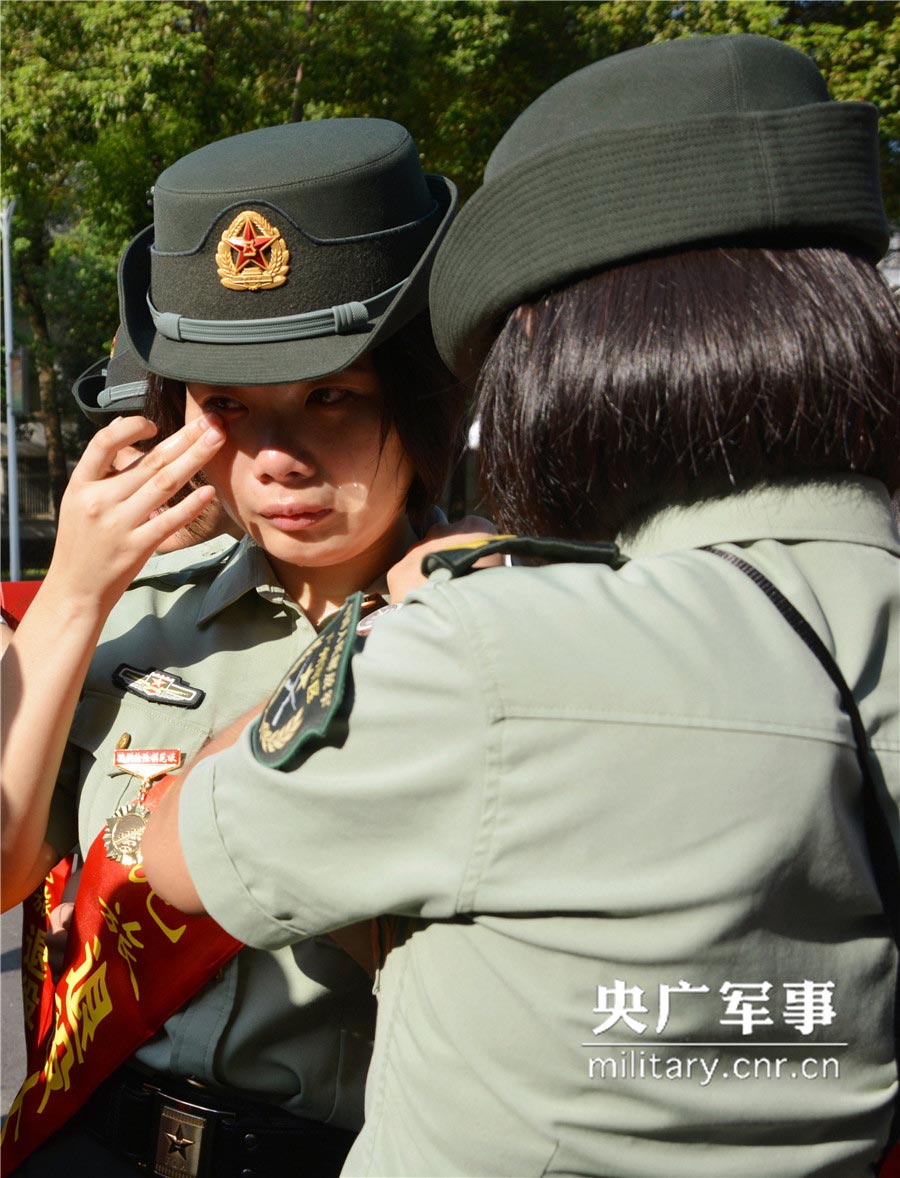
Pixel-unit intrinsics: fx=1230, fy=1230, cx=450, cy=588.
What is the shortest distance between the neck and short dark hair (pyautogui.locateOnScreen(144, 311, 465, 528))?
0.11m

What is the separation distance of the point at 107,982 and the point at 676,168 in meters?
1.27

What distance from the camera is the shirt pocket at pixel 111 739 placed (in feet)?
Answer: 5.69

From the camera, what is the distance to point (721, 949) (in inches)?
38.9

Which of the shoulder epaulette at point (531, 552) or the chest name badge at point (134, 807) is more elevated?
the shoulder epaulette at point (531, 552)

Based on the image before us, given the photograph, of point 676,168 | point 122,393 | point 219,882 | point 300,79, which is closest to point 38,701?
point 219,882

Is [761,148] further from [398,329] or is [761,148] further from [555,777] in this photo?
[398,329]

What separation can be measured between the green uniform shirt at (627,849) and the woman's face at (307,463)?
625 mm

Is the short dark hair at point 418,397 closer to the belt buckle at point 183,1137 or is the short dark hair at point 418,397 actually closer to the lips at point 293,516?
the lips at point 293,516

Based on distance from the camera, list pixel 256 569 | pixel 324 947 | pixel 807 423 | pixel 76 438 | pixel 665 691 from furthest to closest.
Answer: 1. pixel 76 438
2. pixel 256 569
3. pixel 324 947
4. pixel 807 423
5. pixel 665 691

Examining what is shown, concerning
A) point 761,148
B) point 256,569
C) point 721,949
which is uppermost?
point 761,148

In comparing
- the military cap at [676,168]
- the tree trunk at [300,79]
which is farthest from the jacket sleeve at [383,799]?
the tree trunk at [300,79]

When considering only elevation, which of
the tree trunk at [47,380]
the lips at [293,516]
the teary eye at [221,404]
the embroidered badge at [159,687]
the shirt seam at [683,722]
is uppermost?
the shirt seam at [683,722]

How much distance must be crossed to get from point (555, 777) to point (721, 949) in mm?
193

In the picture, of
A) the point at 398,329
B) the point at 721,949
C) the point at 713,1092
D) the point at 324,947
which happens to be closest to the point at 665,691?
the point at 721,949
